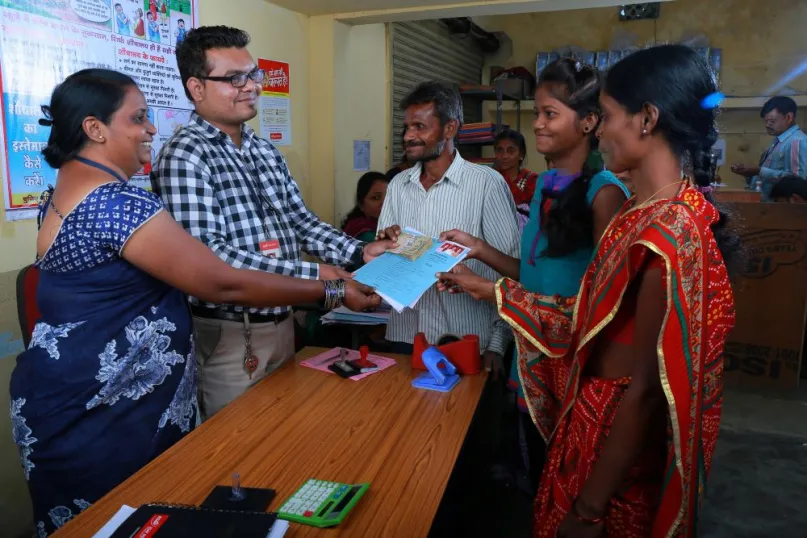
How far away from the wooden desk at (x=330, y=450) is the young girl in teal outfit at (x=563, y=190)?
1.30 feet

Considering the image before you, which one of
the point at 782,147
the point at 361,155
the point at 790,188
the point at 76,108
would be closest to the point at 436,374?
the point at 76,108

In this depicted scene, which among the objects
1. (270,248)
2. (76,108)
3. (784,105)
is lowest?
(270,248)

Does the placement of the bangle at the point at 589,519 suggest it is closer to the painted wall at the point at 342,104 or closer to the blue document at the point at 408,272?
the blue document at the point at 408,272

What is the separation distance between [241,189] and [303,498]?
111cm

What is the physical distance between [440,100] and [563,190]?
853 mm

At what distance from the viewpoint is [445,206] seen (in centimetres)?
244

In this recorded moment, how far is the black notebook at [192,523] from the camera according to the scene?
1.11 m

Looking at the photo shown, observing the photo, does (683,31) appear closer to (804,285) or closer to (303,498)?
(804,285)

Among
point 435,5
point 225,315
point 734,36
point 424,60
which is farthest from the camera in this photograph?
point 734,36

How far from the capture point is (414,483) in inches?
55.7

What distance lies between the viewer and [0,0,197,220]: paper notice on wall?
6.73ft

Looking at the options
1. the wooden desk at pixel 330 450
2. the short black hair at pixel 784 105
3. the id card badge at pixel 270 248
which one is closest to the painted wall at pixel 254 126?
the id card badge at pixel 270 248

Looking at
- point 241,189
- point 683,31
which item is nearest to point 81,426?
point 241,189

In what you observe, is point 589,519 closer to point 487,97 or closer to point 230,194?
point 230,194
